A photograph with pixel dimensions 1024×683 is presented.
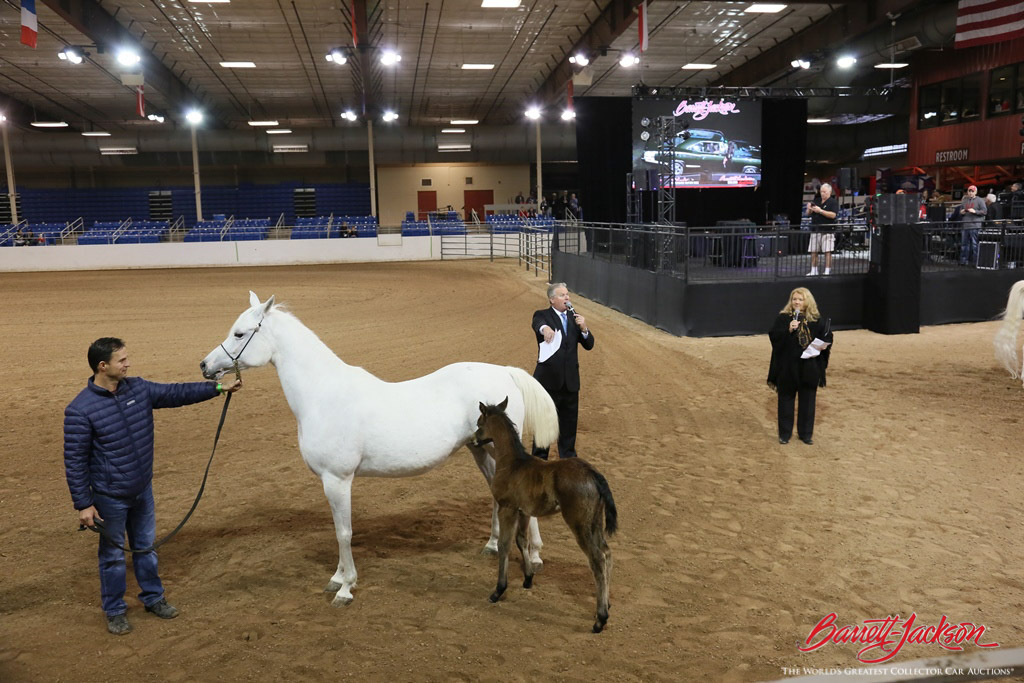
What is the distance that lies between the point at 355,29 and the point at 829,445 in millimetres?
15003

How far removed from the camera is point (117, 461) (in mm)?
4211

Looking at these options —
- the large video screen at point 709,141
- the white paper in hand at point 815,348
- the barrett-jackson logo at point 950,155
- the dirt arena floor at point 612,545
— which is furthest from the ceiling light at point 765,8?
the white paper in hand at point 815,348

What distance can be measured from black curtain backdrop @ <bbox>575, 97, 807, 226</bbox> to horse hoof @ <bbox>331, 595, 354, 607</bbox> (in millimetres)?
21997

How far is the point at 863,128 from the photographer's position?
36281 millimetres

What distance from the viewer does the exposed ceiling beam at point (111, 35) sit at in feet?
60.1

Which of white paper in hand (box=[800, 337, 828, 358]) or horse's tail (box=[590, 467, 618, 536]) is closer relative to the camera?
horse's tail (box=[590, 467, 618, 536])

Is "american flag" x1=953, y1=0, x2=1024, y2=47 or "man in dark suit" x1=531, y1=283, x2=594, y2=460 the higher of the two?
"american flag" x1=953, y1=0, x2=1024, y2=47

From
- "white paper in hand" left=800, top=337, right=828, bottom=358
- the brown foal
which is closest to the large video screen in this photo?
"white paper in hand" left=800, top=337, right=828, bottom=358

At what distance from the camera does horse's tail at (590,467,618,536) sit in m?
4.27

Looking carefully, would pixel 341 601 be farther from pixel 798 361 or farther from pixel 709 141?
pixel 709 141

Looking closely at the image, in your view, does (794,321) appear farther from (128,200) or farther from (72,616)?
(128,200)

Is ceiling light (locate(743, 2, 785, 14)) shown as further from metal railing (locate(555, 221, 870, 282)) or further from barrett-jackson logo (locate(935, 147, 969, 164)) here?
barrett-jackson logo (locate(935, 147, 969, 164))

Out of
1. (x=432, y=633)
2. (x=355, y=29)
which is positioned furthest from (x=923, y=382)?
(x=355, y=29)

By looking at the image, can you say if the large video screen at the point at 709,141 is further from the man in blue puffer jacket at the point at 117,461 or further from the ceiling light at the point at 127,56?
the man in blue puffer jacket at the point at 117,461
